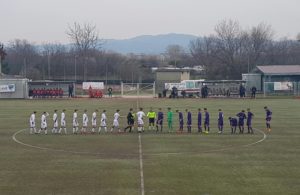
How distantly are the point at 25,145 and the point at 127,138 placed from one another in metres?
6.46

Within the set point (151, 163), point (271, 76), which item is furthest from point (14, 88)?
point (151, 163)

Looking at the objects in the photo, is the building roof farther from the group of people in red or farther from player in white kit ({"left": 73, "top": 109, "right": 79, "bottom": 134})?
player in white kit ({"left": 73, "top": 109, "right": 79, "bottom": 134})

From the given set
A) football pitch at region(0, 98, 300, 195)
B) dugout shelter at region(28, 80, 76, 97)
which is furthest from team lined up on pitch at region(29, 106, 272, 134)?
dugout shelter at region(28, 80, 76, 97)

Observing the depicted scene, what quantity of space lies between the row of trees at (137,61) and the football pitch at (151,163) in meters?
61.8

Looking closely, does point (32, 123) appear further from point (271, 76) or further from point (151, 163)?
point (271, 76)

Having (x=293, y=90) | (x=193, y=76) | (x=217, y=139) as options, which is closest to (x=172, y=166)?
(x=217, y=139)

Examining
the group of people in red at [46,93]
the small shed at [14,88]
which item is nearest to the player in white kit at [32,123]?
the group of people in red at [46,93]

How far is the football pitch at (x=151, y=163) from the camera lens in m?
17.2

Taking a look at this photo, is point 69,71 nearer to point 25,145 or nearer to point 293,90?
point 293,90

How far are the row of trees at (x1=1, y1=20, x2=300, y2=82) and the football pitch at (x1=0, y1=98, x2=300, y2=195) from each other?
61.8m

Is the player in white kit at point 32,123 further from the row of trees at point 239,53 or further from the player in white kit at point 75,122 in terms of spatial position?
the row of trees at point 239,53

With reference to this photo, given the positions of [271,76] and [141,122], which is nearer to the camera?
[141,122]

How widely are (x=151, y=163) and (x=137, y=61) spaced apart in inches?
3500

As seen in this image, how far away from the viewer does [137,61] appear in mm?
109438
